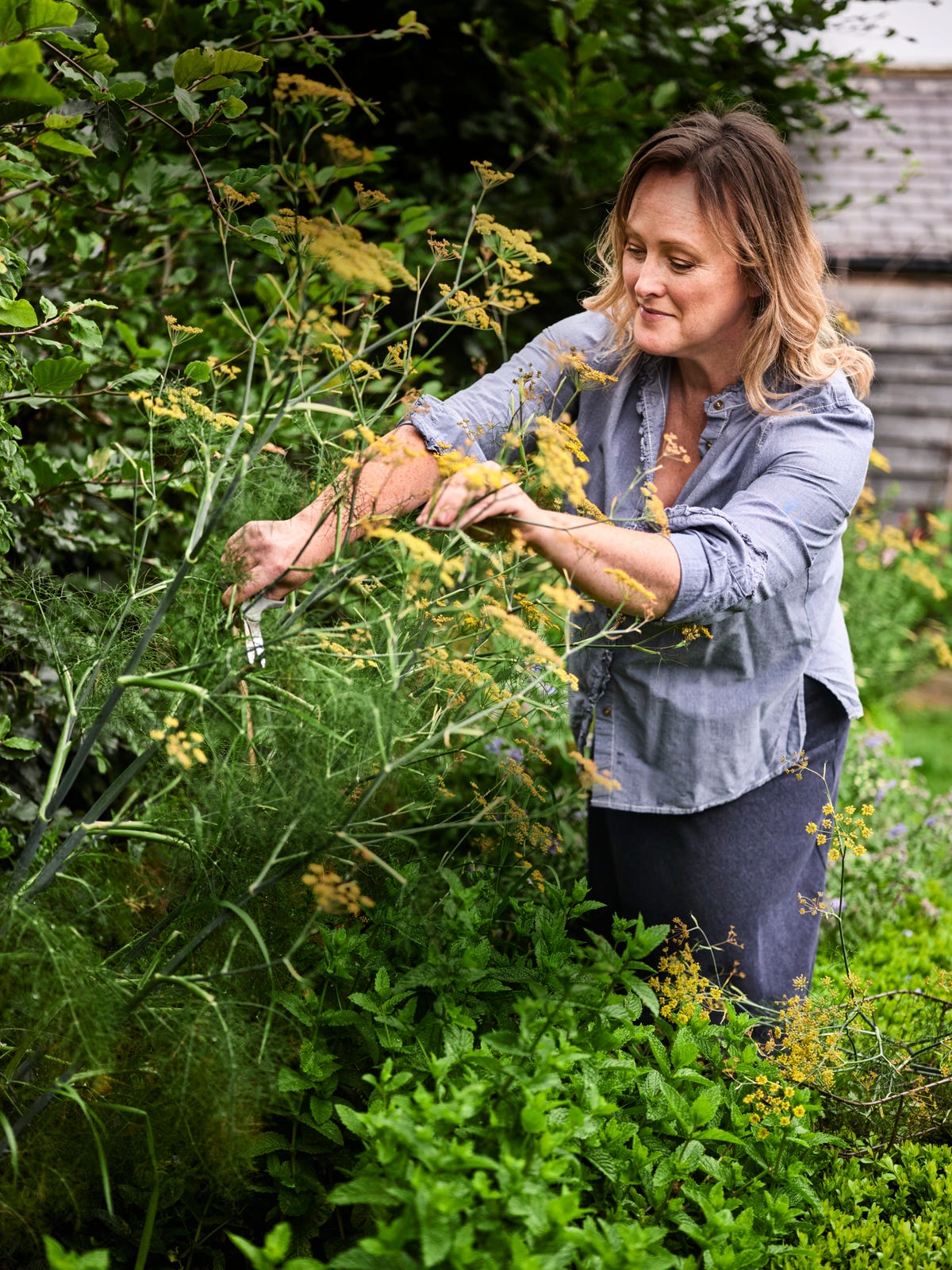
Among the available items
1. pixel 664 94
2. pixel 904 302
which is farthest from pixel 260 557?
pixel 904 302

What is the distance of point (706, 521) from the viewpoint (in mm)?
1652

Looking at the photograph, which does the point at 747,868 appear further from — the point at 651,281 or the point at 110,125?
the point at 110,125

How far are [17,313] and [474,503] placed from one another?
2.80 ft

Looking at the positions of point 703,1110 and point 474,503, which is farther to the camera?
point 703,1110

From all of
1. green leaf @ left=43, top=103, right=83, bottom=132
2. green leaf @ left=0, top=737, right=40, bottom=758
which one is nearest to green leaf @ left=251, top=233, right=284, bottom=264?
green leaf @ left=43, top=103, right=83, bottom=132

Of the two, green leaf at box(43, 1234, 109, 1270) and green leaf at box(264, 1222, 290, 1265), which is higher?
green leaf at box(43, 1234, 109, 1270)

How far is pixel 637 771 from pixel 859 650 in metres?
3.42

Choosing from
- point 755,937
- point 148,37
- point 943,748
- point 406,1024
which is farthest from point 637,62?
point 943,748

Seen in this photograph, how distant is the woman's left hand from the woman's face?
56 centimetres

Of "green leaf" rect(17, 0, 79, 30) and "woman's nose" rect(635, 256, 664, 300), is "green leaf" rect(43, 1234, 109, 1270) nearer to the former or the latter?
"green leaf" rect(17, 0, 79, 30)

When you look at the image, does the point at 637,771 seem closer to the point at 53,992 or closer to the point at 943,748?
the point at 53,992

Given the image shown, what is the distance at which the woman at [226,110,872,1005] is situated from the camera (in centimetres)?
164

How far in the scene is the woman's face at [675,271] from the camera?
1.86 m

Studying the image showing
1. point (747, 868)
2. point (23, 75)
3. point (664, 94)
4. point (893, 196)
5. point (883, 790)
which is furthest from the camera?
point (893, 196)
